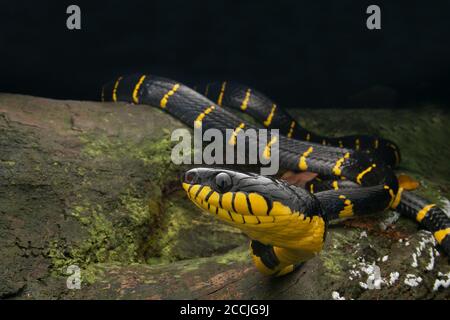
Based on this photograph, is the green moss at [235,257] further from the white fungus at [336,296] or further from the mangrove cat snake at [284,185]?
the white fungus at [336,296]

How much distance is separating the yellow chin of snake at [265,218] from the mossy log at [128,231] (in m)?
0.58

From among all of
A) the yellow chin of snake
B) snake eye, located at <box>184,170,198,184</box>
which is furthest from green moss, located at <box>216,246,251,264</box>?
snake eye, located at <box>184,170,198,184</box>

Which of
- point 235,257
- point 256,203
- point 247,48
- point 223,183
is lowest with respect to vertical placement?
point 235,257

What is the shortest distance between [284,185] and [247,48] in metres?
7.04

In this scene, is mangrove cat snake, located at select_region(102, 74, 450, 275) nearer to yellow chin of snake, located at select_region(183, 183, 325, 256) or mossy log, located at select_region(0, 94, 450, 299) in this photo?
yellow chin of snake, located at select_region(183, 183, 325, 256)

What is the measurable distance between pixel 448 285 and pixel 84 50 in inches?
277

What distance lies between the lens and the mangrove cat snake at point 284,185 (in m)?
2.65

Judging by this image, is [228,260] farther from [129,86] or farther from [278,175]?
[129,86]

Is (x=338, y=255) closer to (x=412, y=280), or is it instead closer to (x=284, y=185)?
(x=412, y=280)

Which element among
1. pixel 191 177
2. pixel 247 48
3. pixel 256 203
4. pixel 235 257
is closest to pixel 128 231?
pixel 235 257

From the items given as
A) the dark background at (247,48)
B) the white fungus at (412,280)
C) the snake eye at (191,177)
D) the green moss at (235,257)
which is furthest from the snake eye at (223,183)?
the dark background at (247,48)

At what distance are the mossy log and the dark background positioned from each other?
94.3 inches

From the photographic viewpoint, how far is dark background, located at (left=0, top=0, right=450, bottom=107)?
7.53 metres

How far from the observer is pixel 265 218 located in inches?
104
